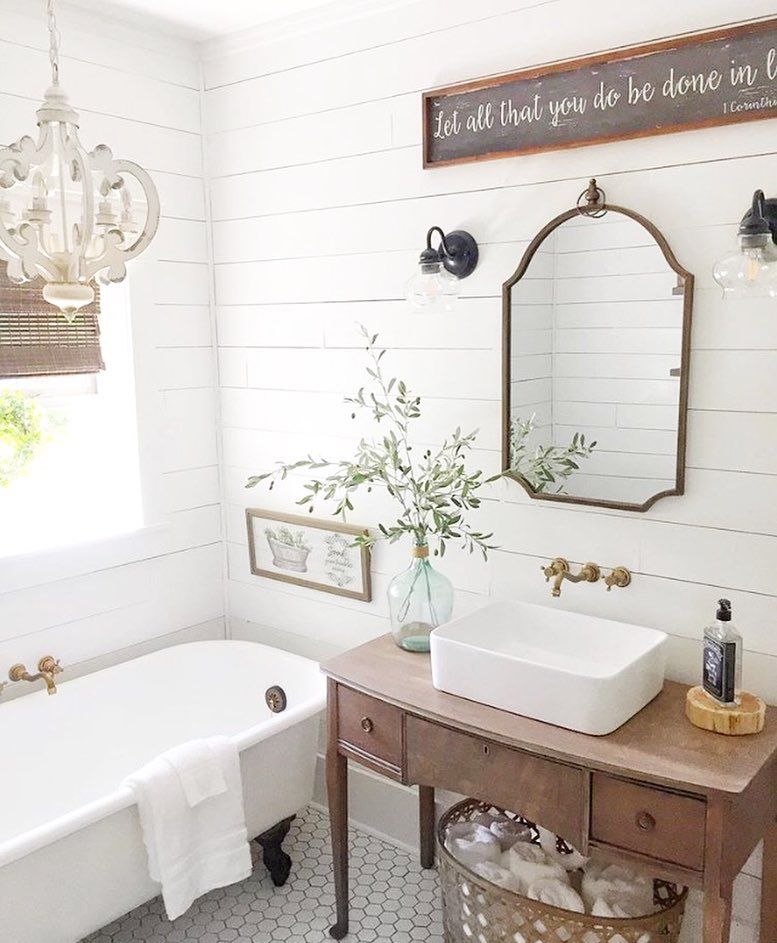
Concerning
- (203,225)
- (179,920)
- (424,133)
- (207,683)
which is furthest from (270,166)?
(179,920)

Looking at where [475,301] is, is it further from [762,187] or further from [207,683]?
[207,683]

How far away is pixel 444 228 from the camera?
2502 mm

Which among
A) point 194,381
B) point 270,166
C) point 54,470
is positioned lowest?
point 54,470

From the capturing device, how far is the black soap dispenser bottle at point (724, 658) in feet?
6.20

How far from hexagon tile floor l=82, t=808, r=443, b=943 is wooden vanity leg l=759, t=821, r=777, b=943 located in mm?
827

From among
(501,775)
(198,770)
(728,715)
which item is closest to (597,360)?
(728,715)

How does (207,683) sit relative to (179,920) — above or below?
above

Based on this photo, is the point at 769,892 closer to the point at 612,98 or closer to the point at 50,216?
the point at 612,98

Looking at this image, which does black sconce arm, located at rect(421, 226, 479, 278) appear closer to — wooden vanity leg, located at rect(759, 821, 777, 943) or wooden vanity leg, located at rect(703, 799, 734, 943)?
wooden vanity leg, located at rect(703, 799, 734, 943)

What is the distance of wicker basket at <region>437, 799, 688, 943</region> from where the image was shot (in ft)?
6.50

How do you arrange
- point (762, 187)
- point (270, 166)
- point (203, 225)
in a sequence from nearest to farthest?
point (762, 187), point (270, 166), point (203, 225)

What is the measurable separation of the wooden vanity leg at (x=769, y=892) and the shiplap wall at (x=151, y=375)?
6.42ft

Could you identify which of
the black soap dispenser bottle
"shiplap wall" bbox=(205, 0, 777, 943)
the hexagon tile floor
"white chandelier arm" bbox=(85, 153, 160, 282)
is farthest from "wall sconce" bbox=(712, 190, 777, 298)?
the hexagon tile floor

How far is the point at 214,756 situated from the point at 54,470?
3.85 ft
